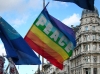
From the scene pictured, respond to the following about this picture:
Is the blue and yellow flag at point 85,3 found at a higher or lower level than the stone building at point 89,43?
lower

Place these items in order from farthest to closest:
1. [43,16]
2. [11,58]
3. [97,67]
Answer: [97,67] → [43,16] → [11,58]

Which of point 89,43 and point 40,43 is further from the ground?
point 89,43

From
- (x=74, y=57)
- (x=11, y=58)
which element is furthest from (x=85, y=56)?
(x=11, y=58)

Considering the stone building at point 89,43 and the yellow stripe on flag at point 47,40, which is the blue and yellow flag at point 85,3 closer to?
the yellow stripe on flag at point 47,40

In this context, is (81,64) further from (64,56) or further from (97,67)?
(64,56)

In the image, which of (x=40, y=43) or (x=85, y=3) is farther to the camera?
(x=40, y=43)

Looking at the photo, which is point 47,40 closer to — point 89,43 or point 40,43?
point 40,43

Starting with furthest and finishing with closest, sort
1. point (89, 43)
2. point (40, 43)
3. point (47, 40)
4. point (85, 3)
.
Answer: point (89, 43) → point (47, 40) → point (40, 43) → point (85, 3)

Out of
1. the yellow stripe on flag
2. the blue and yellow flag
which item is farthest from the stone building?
the blue and yellow flag

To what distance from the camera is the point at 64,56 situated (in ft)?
62.7

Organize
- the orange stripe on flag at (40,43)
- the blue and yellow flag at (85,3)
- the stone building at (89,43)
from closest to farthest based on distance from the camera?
the blue and yellow flag at (85,3) → the orange stripe on flag at (40,43) → the stone building at (89,43)

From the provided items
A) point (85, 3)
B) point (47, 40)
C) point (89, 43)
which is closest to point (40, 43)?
point (47, 40)

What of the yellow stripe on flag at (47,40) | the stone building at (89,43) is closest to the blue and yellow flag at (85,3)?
the yellow stripe on flag at (47,40)

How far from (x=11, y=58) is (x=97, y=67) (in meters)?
55.5
